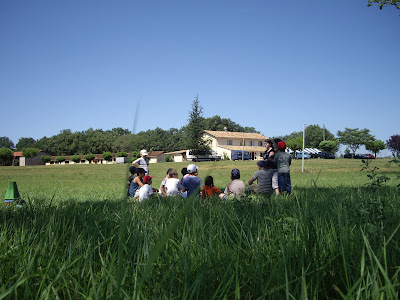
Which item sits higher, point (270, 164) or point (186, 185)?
point (270, 164)

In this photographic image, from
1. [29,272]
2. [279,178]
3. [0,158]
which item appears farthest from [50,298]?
[0,158]

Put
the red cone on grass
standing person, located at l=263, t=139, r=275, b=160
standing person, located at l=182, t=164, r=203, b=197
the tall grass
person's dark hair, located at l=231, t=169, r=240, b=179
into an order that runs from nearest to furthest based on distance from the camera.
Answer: the tall grass < the red cone on grass < standing person, located at l=182, t=164, r=203, b=197 < person's dark hair, located at l=231, t=169, r=240, b=179 < standing person, located at l=263, t=139, r=275, b=160

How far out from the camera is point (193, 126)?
70.9 metres

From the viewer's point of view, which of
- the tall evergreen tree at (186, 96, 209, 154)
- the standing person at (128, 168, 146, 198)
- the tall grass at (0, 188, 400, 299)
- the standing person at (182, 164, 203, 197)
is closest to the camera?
the tall grass at (0, 188, 400, 299)

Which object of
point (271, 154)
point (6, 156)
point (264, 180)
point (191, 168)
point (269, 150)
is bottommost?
point (264, 180)

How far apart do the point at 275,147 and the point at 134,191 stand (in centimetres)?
434

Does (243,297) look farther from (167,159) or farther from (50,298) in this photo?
(167,159)

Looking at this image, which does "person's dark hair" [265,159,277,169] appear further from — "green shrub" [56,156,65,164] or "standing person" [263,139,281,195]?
"green shrub" [56,156,65,164]

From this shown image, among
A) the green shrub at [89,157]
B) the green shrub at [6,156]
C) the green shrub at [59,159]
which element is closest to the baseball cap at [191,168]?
the green shrub at [6,156]

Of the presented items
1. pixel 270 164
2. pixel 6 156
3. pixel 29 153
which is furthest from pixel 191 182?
pixel 29 153

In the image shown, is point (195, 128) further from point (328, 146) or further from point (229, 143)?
point (328, 146)

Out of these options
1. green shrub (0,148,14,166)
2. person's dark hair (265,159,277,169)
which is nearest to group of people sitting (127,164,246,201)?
person's dark hair (265,159,277,169)

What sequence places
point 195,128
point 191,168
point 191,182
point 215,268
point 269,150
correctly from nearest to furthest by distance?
1. point 215,268
2. point 191,182
3. point 191,168
4. point 269,150
5. point 195,128

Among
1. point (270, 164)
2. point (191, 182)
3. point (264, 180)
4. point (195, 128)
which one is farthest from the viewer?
point (195, 128)
